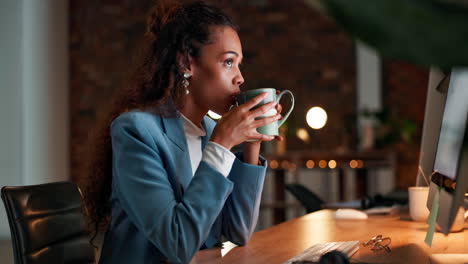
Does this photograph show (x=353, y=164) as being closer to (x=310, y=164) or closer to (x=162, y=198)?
(x=310, y=164)

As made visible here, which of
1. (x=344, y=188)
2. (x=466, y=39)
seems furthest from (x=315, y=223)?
(x=344, y=188)

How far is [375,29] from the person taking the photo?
1.12ft

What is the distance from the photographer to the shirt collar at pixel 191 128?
1.32 metres

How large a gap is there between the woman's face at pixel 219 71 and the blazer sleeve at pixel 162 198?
213 millimetres

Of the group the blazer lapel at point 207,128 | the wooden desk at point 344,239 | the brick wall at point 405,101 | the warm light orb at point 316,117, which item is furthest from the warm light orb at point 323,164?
the blazer lapel at point 207,128

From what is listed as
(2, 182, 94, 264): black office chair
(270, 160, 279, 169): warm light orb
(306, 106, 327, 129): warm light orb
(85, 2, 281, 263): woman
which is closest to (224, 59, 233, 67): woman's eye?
(85, 2, 281, 263): woman

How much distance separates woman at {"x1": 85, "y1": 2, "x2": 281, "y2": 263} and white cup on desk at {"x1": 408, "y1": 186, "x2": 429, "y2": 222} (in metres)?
0.55

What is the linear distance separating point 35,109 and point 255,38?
2.52 m

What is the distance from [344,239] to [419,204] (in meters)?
0.42

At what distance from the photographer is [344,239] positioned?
4.07 feet

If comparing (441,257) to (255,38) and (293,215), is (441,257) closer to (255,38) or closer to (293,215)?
(293,215)

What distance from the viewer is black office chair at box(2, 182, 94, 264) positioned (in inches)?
46.4

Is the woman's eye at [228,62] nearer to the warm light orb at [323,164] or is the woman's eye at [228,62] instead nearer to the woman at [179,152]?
the woman at [179,152]

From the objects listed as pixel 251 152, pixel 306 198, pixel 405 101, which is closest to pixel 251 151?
pixel 251 152
